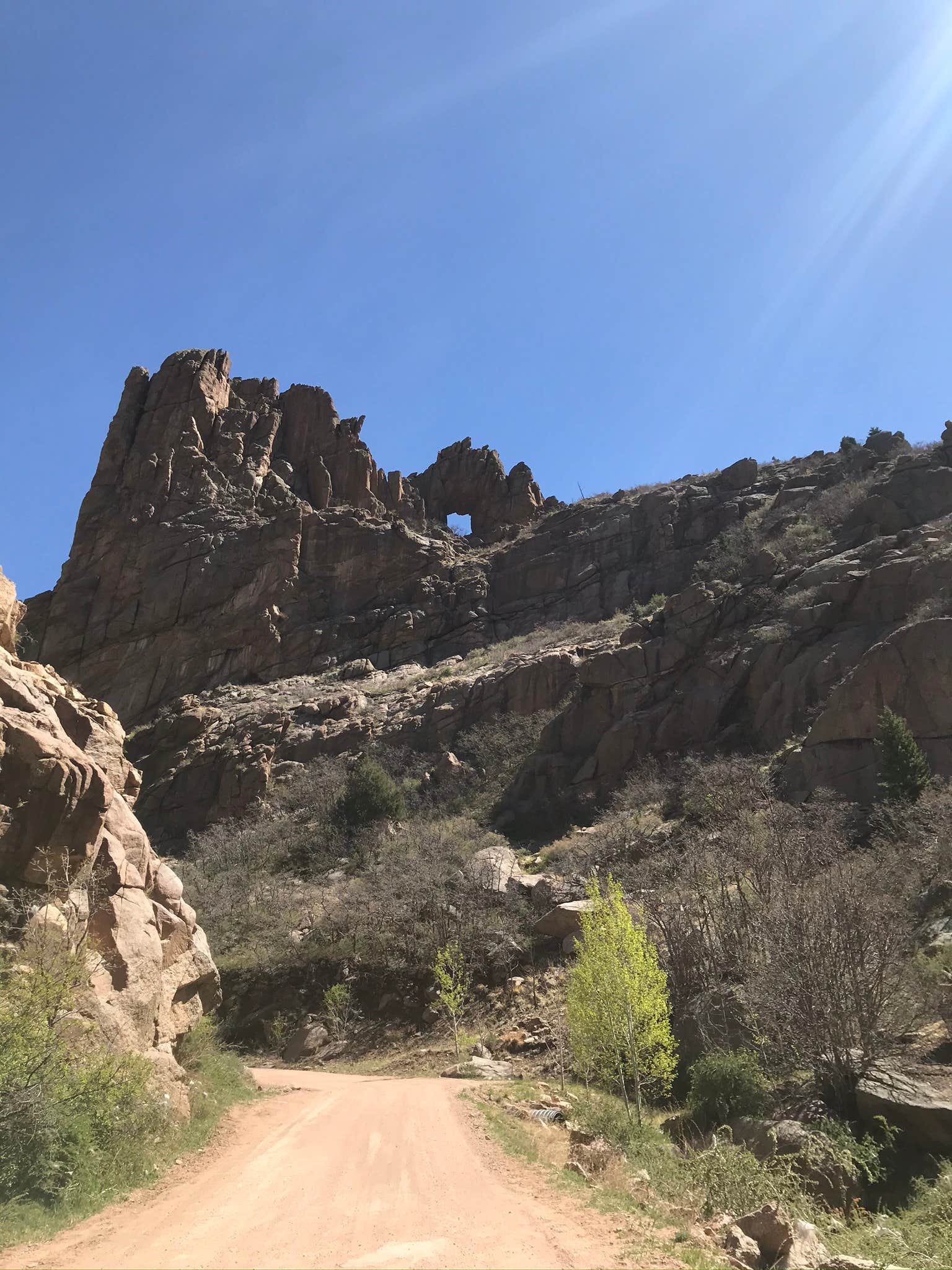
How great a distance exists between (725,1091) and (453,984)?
41.1ft

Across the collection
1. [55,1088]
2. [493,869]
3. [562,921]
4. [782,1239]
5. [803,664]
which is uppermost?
[803,664]

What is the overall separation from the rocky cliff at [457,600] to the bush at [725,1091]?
17141 millimetres

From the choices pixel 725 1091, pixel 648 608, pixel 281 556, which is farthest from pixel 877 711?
pixel 281 556

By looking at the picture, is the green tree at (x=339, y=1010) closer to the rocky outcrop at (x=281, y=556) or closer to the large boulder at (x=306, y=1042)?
the large boulder at (x=306, y=1042)

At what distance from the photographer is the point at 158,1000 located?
1400 cm

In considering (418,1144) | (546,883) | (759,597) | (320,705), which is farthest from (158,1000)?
(320,705)

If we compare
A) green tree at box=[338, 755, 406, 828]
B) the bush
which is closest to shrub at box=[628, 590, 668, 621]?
green tree at box=[338, 755, 406, 828]

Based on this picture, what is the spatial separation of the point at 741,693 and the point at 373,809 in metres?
21.9

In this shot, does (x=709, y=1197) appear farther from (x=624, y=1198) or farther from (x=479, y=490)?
(x=479, y=490)

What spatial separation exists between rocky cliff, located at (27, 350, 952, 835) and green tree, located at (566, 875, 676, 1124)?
55.5ft

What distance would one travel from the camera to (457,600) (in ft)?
231

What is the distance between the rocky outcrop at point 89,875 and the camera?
1179 centimetres

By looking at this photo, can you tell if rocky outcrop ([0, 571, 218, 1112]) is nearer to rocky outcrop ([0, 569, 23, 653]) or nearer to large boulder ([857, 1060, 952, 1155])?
rocky outcrop ([0, 569, 23, 653])

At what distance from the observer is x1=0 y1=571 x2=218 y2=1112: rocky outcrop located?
11.8 metres
